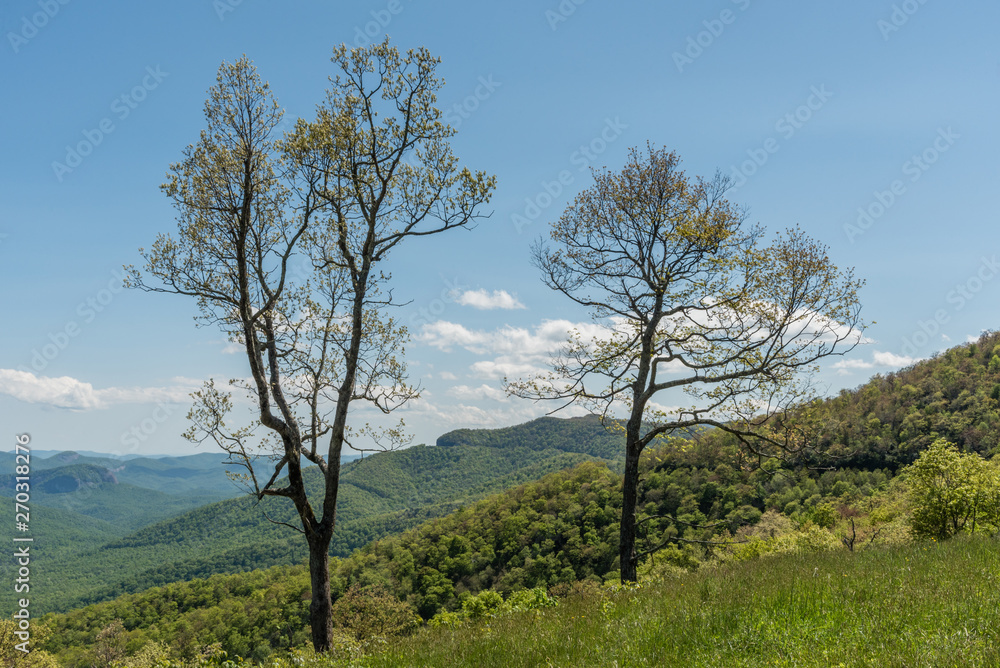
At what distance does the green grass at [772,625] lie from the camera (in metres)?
3.85

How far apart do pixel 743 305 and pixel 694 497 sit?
5897 centimetres

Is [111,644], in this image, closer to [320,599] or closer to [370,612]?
[370,612]

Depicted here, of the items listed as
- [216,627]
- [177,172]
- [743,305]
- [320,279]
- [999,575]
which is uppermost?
[177,172]

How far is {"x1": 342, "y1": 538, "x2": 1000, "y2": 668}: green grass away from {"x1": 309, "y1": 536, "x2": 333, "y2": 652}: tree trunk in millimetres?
4550

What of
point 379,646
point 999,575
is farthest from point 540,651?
point 999,575

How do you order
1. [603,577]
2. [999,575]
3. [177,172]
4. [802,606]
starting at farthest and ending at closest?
[603,577], [177,172], [999,575], [802,606]

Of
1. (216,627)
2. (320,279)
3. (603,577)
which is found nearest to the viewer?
(320,279)

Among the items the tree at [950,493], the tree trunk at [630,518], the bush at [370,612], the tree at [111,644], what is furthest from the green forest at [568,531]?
the tree trunk at [630,518]

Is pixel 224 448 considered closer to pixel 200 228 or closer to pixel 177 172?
pixel 200 228

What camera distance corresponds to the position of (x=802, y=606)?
514 centimetres

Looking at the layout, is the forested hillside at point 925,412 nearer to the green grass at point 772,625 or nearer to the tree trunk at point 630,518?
the tree trunk at point 630,518

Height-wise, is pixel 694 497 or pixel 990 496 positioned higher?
pixel 990 496

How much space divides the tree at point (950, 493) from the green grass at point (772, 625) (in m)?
10.1

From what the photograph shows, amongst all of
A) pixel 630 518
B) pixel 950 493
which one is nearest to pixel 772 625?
pixel 630 518
